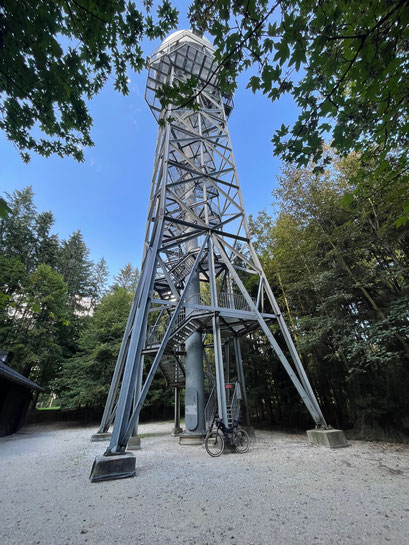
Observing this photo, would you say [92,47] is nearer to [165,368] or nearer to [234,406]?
[234,406]

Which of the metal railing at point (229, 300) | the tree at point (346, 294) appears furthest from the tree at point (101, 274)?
the tree at point (346, 294)

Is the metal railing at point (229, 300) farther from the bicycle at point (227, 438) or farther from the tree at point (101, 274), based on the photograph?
the tree at point (101, 274)

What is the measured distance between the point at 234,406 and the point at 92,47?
25.6 feet

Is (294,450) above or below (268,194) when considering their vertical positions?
below

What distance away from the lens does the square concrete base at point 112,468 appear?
147 inches

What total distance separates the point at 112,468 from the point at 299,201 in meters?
9.61

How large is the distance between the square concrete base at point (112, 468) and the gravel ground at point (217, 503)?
0.50 ft

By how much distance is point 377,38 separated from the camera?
1.90 meters

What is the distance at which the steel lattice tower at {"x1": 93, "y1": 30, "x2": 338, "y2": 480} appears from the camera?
5246 mm

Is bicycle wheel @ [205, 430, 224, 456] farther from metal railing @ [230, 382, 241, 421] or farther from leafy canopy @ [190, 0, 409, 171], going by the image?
leafy canopy @ [190, 0, 409, 171]

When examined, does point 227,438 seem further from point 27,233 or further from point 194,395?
point 27,233

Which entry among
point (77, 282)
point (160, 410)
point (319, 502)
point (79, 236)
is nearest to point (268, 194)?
point (319, 502)

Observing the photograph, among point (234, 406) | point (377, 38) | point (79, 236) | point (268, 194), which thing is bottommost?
point (234, 406)

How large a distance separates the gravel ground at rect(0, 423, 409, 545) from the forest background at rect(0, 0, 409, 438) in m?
2.14
